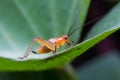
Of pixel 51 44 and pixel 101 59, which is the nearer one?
pixel 51 44

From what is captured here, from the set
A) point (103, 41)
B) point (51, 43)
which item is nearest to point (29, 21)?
point (51, 43)

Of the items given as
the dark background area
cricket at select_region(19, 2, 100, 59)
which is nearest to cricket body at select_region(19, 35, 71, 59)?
cricket at select_region(19, 2, 100, 59)

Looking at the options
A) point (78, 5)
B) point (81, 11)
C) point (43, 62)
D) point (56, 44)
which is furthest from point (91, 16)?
point (43, 62)

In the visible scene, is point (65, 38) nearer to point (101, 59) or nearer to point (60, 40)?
point (60, 40)

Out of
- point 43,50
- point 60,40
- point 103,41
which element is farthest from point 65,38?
point 103,41

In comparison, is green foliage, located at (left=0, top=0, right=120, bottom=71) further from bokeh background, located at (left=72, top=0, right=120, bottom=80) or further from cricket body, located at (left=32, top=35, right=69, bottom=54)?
bokeh background, located at (left=72, top=0, right=120, bottom=80)

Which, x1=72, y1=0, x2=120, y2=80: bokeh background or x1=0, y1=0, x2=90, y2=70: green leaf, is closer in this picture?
x1=0, y1=0, x2=90, y2=70: green leaf

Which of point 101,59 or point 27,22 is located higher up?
point 27,22

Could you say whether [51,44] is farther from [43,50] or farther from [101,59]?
[101,59]

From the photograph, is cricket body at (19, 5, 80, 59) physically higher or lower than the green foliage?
lower

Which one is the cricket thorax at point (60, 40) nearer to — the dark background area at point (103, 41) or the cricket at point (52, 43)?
the cricket at point (52, 43)

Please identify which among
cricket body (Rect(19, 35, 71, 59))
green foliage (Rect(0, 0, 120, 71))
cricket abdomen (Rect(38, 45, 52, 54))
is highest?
green foliage (Rect(0, 0, 120, 71))
